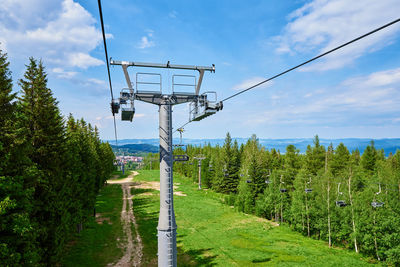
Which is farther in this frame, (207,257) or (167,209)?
(207,257)

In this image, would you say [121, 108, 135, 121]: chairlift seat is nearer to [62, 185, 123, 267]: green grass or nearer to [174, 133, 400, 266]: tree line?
[62, 185, 123, 267]: green grass

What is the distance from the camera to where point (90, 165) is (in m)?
32.8

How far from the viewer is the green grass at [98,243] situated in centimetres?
2230

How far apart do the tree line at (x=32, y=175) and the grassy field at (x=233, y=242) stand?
30.4 ft

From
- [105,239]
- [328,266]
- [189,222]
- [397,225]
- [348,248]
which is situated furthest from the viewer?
[189,222]

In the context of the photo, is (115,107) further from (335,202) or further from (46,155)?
(335,202)

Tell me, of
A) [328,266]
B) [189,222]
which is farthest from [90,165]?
[328,266]

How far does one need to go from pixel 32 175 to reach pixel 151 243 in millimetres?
17034

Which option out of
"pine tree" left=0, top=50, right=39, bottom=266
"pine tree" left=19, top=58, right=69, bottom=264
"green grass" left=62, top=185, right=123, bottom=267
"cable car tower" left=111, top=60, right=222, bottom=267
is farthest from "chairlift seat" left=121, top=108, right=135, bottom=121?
"green grass" left=62, top=185, right=123, bottom=267

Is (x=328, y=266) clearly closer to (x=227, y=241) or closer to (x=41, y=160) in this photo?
(x=227, y=241)

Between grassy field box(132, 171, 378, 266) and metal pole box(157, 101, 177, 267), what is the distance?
41.7ft

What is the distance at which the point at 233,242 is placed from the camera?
1148 inches

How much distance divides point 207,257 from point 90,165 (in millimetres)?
19311

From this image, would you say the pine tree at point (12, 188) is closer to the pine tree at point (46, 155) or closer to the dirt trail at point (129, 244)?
the pine tree at point (46, 155)
